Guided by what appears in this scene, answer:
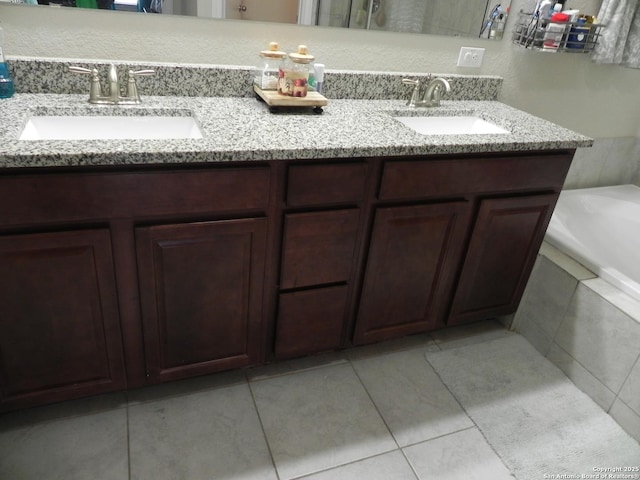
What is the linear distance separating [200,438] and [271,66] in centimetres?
119

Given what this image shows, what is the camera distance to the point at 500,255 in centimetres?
174

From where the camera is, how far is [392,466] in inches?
55.2

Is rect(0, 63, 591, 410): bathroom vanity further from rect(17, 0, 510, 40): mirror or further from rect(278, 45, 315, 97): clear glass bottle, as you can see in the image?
rect(17, 0, 510, 40): mirror

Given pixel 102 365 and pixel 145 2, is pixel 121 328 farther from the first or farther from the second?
pixel 145 2

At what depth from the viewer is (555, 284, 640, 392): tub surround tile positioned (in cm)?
159

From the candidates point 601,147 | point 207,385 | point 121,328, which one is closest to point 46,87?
point 121,328

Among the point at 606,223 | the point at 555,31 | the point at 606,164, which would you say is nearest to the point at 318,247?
the point at 555,31

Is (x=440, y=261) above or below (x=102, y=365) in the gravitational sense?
above

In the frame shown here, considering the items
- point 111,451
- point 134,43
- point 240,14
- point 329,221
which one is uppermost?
point 240,14

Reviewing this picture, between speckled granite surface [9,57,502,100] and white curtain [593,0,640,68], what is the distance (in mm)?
436

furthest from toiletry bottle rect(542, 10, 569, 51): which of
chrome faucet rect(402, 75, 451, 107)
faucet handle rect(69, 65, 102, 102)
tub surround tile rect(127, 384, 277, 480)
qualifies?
tub surround tile rect(127, 384, 277, 480)

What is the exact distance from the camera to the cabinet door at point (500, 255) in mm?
1639

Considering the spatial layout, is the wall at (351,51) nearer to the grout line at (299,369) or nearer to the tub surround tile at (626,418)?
the grout line at (299,369)

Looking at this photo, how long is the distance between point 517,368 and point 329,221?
102 centimetres
